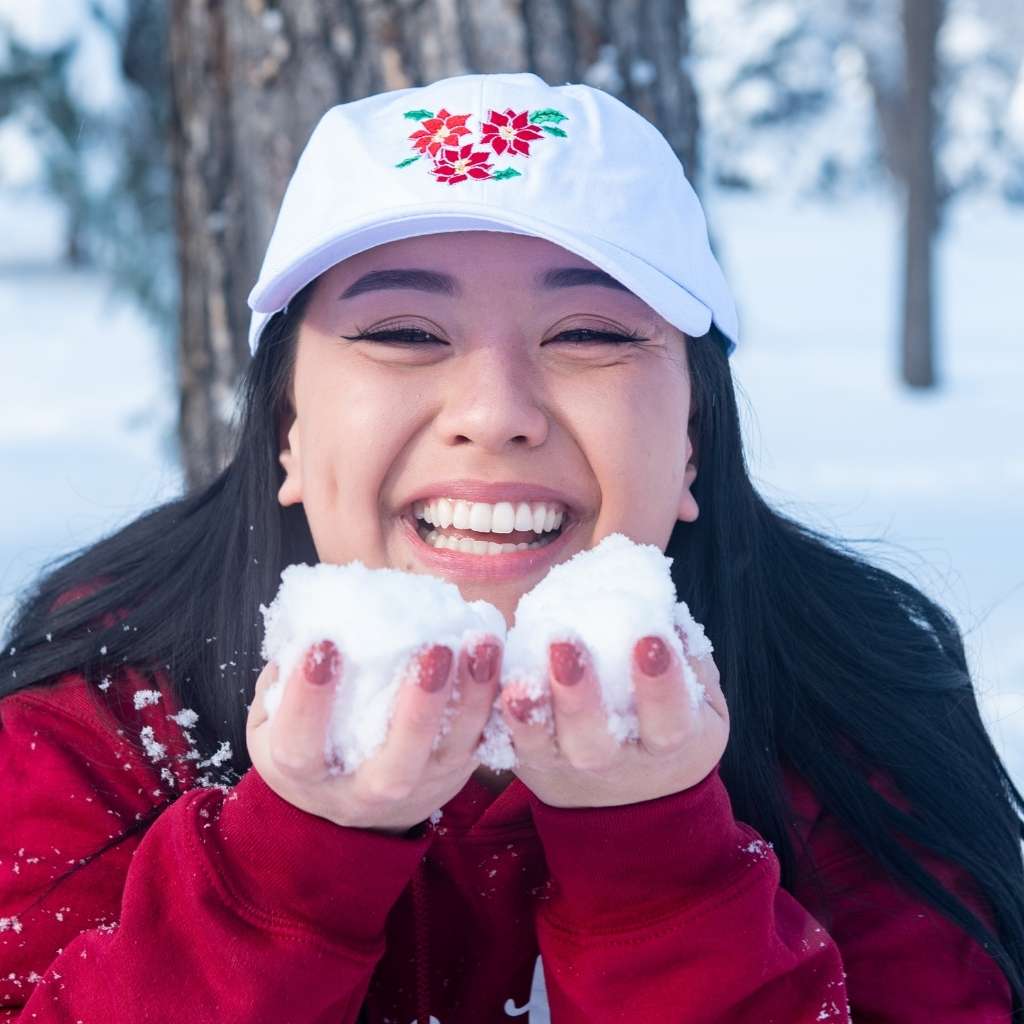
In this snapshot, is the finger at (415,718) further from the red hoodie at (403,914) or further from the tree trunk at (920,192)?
the tree trunk at (920,192)

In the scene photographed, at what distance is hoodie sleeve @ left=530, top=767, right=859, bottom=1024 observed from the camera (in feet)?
4.83

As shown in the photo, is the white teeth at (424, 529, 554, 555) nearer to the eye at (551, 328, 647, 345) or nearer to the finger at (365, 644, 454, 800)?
the eye at (551, 328, 647, 345)

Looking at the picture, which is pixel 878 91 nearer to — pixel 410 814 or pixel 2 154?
pixel 2 154

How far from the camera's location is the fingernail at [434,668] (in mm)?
1227

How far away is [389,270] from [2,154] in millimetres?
14600

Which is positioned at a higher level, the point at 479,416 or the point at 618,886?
the point at 479,416

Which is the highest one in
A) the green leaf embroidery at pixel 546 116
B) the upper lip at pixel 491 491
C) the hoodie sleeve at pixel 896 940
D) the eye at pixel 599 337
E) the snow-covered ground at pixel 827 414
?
the green leaf embroidery at pixel 546 116

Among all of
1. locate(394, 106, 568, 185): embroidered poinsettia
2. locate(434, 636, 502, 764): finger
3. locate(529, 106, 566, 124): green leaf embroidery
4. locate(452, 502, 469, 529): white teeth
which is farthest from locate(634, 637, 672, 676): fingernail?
locate(529, 106, 566, 124): green leaf embroidery

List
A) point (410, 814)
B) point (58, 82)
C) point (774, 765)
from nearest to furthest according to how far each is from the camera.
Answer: point (410, 814), point (774, 765), point (58, 82)

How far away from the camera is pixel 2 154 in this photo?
1472 cm

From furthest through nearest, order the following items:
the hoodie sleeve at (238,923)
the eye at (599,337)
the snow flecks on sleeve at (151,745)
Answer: the snow flecks on sleeve at (151,745)
the eye at (599,337)
the hoodie sleeve at (238,923)

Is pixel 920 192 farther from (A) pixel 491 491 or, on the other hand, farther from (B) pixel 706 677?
(B) pixel 706 677

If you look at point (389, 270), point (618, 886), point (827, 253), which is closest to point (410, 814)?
point (618, 886)

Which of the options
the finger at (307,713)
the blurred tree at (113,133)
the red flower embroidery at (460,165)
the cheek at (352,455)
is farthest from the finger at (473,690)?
the blurred tree at (113,133)
